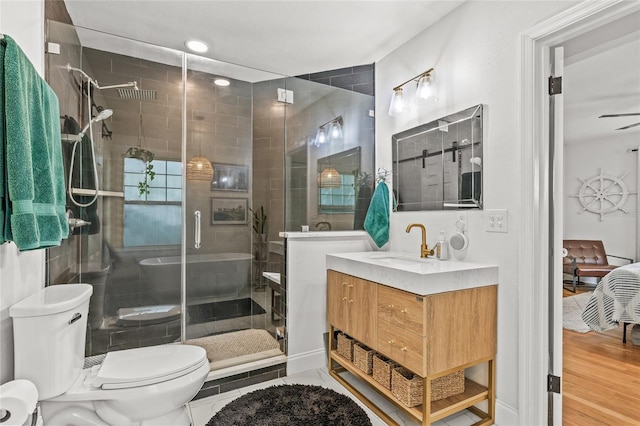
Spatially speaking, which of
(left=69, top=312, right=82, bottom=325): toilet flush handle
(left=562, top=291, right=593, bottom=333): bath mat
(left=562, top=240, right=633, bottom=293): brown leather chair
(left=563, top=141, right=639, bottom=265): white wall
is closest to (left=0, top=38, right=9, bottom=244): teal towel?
(left=69, top=312, right=82, bottom=325): toilet flush handle

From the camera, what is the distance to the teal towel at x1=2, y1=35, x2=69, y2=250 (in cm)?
106

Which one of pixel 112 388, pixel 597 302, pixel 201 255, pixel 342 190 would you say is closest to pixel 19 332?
pixel 112 388

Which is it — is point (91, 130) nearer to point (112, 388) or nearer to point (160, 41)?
point (160, 41)

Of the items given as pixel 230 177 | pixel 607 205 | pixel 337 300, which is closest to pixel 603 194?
pixel 607 205

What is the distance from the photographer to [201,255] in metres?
2.31

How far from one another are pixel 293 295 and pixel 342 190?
3.06 ft

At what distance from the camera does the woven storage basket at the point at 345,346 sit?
2.25 m

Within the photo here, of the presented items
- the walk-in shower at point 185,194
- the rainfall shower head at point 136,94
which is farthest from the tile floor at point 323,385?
the rainfall shower head at point 136,94

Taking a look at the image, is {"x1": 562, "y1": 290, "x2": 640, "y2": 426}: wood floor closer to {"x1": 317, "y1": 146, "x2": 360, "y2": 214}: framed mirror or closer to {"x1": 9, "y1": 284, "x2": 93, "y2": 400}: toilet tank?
{"x1": 317, "y1": 146, "x2": 360, "y2": 214}: framed mirror

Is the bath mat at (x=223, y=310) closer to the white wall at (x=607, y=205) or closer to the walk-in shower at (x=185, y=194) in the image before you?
the walk-in shower at (x=185, y=194)

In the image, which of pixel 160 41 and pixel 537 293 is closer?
pixel 537 293

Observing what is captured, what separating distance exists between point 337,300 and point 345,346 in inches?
12.9

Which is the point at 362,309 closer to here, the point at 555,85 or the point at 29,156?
the point at 555,85

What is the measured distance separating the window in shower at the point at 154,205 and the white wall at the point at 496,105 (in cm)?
177
